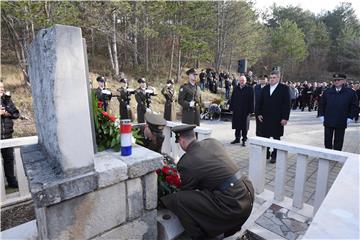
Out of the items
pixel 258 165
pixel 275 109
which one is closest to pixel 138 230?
pixel 258 165

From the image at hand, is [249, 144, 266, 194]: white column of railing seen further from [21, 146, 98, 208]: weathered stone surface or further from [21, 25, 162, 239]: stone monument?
[21, 146, 98, 208]: weathered stone surface

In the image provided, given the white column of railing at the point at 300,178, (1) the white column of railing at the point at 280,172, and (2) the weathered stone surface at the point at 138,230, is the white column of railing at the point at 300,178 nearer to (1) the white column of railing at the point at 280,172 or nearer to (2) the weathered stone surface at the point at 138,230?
(1) the white column of railing at the point at 280,172

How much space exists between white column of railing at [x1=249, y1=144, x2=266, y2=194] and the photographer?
3.52 m

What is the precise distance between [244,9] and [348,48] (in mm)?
22627

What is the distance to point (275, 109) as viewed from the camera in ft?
16.6

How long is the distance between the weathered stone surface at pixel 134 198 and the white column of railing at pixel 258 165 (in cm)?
190

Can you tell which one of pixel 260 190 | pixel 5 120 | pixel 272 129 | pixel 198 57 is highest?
pixel 198 57

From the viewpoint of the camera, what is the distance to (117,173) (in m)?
1.88

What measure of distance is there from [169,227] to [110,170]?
89cm

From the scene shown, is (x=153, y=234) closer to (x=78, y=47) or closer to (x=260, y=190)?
(x=78, y=47)

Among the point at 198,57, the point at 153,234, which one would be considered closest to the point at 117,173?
the point at 153,234

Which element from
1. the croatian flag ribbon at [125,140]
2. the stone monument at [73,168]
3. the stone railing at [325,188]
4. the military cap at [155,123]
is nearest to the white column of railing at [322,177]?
the stone railing at [325,188]

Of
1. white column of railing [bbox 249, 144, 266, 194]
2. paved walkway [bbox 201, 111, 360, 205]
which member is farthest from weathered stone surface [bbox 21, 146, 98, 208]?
paved walkway [bbox 201, 111, 360, 205]

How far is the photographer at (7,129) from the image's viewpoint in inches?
152
